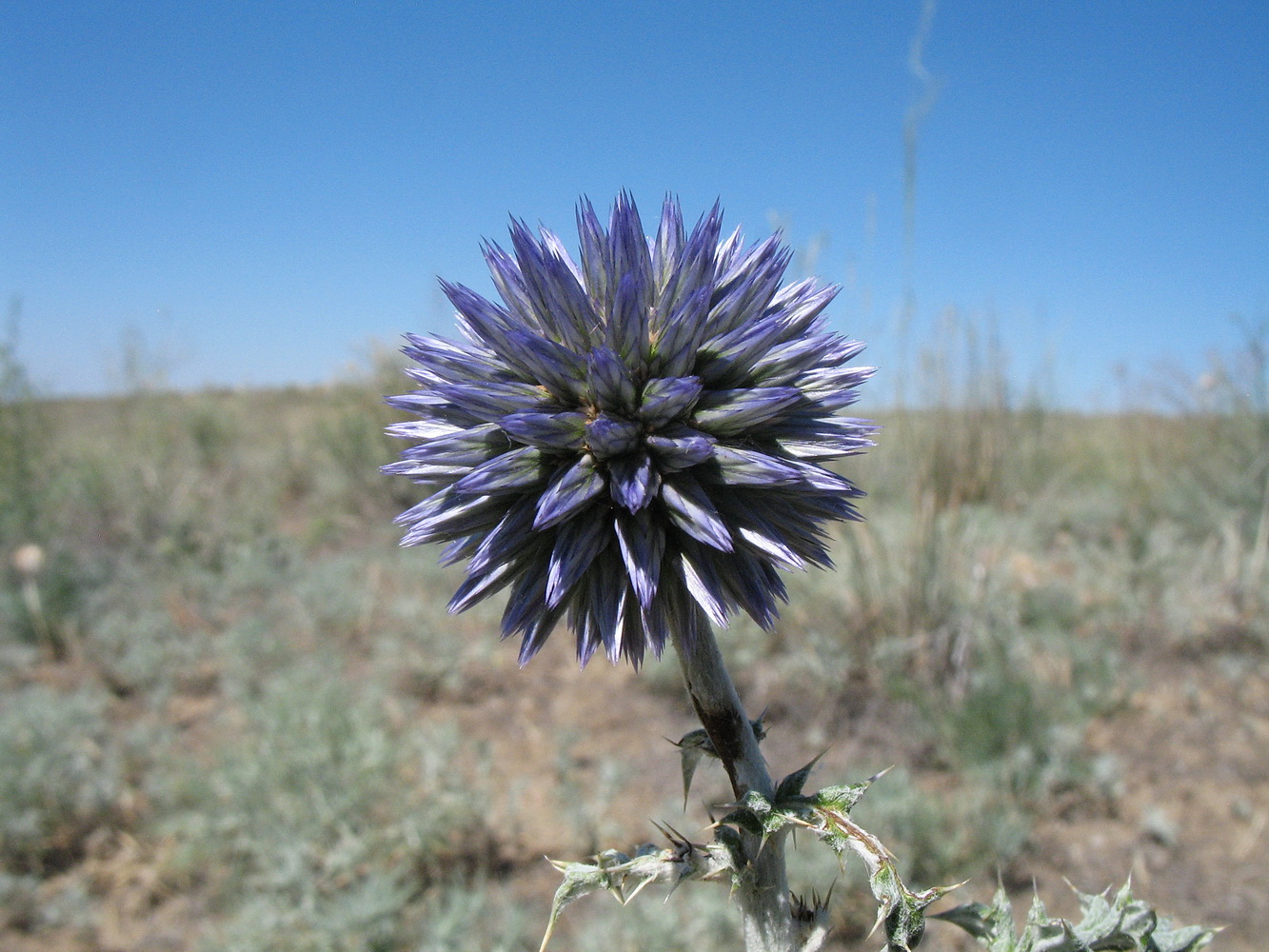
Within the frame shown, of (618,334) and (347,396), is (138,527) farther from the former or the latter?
(618,334)

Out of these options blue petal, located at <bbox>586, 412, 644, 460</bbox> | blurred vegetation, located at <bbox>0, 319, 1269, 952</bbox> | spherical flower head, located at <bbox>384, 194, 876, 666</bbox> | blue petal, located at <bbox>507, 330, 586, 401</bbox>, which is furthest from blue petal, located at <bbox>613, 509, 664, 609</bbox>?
blurred vegetation, located at <bbox>0, 319, 1269, 952</bbox>

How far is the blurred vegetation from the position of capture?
134 inches

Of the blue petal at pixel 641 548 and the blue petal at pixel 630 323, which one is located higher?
the blue petal at pixel 630 323

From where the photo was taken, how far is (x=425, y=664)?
503cm

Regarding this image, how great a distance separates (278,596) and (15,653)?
176 centimetres

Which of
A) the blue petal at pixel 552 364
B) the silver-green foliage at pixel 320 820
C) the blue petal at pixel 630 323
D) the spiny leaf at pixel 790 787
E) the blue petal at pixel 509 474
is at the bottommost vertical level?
the silver-green foliage at pixel 320 820

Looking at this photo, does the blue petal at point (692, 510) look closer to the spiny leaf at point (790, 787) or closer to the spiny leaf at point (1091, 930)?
the spiny leaf at point (790, 787)

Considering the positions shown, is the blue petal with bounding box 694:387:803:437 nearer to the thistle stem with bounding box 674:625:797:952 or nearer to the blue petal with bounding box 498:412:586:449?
the blue petal with bounding box 498:412:586:449

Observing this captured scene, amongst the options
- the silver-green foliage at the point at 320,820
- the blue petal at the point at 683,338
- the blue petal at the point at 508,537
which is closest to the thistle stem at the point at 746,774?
the blue petal at the point at 508,537

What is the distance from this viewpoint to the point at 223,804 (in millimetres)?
3721

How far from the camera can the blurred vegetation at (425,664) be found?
3404mm

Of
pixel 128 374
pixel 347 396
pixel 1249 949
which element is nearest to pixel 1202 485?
pixel 1249 949

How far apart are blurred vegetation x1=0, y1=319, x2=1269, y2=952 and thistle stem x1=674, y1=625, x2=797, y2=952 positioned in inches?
82.2

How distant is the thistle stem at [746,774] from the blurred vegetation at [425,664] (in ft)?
6.85
